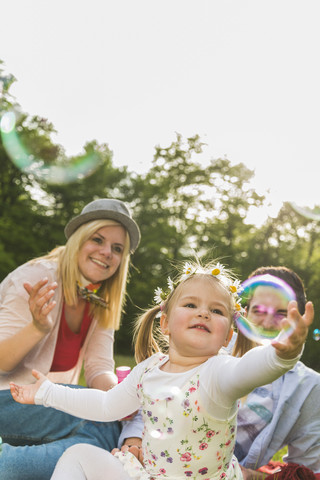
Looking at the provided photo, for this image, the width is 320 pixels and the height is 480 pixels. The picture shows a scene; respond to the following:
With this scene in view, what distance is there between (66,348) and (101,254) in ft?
2.82

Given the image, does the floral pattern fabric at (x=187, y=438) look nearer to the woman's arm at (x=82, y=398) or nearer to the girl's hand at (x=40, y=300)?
the woman's arm at (x=82, y=398)

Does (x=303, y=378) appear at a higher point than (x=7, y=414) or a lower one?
higher

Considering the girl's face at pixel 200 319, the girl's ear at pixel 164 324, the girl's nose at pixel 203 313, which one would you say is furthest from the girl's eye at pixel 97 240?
the girl's nose at pixel 203 313

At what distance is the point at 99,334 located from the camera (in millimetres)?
4055

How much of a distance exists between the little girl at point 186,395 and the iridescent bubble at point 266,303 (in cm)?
83

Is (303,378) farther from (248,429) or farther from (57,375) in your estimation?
(57,375)

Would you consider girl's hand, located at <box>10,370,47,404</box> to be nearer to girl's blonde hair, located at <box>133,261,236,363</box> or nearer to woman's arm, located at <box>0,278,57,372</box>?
woman's arm, located at <box>0,278,57,372</box>

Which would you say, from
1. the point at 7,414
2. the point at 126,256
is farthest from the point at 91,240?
the point at 7,414

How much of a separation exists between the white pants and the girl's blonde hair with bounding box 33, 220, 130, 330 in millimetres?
1688

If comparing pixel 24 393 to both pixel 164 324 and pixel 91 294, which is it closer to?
pixel 164 324

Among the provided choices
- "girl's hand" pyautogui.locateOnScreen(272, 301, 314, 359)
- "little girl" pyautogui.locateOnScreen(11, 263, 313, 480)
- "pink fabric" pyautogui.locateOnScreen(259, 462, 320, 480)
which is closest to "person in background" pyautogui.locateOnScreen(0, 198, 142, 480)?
"little girl" pyautogui.locateOnScreen(11, 263, 313, 480)

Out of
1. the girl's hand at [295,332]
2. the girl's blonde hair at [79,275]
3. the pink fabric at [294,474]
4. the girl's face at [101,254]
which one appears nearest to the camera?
the girl's hand at [295,332]

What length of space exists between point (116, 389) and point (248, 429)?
133 centimetres

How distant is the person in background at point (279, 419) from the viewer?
3.09m
